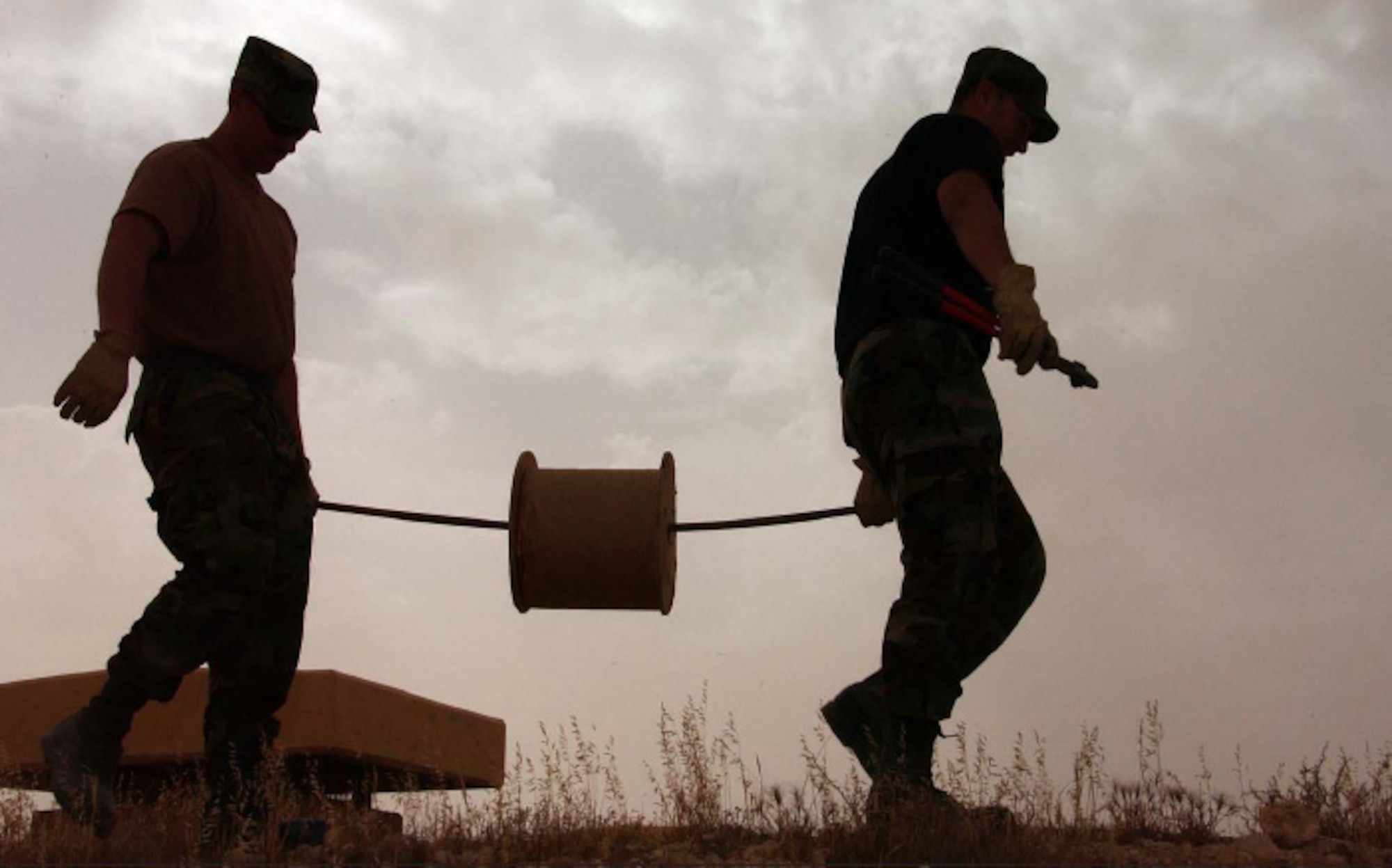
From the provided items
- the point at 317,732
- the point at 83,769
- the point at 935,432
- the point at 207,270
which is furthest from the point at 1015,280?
the point at 317,732

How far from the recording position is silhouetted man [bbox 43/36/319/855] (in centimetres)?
455

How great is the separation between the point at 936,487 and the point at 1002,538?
43 centimetres

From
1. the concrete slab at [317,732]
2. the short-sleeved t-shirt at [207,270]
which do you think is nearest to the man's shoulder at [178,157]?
the short-sleeved t-shirt at [207,270]

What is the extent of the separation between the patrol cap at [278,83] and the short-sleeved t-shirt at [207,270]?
0.22 metres

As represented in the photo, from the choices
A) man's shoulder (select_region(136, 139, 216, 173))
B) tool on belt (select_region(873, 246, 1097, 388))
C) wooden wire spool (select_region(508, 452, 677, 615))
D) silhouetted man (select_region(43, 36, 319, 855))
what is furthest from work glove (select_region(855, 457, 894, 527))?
man's shoulder (select_region(136, 139, 216, 173))

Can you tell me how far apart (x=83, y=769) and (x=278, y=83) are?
2.07 metres

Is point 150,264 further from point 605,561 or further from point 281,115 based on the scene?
point 605,561

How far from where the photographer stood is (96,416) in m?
4.41

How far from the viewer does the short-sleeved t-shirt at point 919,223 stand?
4480 millimetres

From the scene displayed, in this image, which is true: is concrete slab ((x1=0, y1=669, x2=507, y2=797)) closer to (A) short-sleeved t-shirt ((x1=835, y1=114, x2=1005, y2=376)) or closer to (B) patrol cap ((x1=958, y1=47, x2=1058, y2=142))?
(A) short-sleeved t-shirt ((x1=835, y1=114, x2=1005, y2=376))

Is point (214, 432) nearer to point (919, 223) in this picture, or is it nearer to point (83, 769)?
point (83, 769)

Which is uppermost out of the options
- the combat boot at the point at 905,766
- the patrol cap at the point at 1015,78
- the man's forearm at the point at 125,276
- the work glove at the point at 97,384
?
the patrol cap at the point at 1015,78

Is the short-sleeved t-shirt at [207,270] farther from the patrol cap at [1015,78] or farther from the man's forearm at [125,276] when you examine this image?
the patrol cap at [1015,78]

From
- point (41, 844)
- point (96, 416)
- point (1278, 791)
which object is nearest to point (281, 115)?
point (96, 416)
